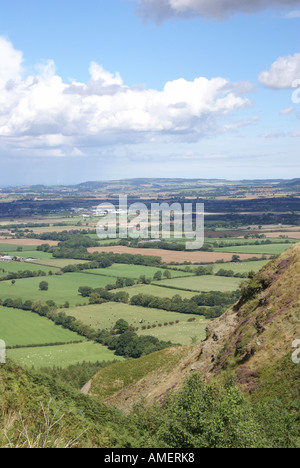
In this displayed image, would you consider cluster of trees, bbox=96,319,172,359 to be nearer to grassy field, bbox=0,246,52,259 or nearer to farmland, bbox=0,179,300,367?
farmland, bbox=0,179,300,367

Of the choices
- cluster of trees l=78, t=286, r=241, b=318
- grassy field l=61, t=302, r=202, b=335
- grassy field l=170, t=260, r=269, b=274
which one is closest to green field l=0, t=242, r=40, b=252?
grassy field l=170, t=260, r=269, b=274

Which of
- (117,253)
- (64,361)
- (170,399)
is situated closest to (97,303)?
(64,361)

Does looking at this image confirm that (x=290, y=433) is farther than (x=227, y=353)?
No

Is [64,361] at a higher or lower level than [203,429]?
lower

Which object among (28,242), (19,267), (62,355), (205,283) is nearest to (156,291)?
(205,283)
